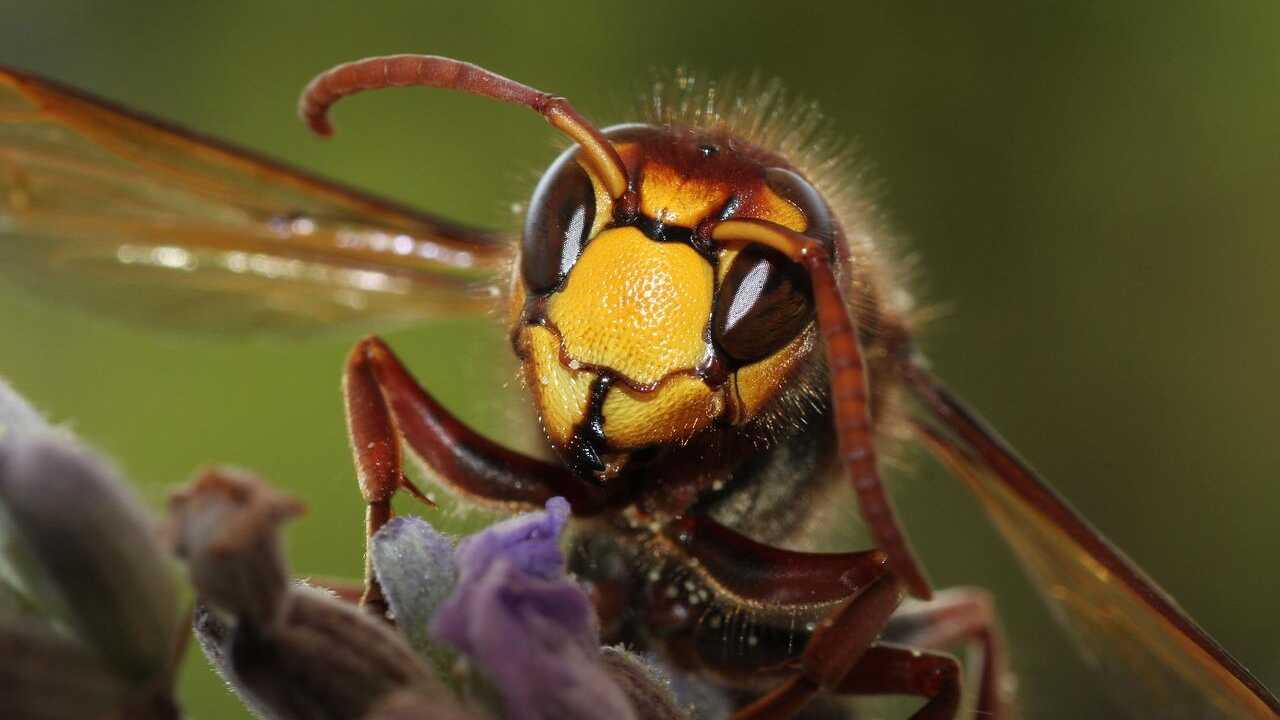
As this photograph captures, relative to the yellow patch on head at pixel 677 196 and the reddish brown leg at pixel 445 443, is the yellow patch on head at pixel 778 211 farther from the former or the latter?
the reddish brown leg at pixel 445 443

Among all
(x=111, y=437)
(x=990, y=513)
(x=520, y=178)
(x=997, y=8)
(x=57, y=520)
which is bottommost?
(x=111, y=437)

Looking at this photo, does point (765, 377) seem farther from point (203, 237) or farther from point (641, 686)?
point (203, 237)

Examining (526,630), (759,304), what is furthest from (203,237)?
(526,630)

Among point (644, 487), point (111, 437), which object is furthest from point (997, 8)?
point (644, 487)

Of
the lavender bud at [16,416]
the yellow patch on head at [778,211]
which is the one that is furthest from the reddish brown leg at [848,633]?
the lavender bud at [16,416]

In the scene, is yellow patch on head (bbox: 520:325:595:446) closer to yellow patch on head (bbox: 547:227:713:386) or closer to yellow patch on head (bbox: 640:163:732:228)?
yellow patch on head (bbox: 547:227:713:386)

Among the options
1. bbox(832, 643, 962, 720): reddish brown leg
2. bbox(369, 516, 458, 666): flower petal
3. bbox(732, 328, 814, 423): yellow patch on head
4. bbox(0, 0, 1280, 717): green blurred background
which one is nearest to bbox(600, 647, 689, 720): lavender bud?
bbox(369, 516, 458, 666): flower petal

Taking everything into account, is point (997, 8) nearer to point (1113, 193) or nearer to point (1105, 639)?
point (1113, 193)

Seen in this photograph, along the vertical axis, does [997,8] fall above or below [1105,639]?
above
